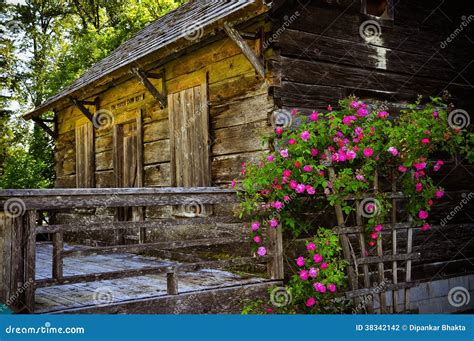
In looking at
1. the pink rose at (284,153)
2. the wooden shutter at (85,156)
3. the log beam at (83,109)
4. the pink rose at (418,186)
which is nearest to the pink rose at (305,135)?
the pink rose at (284,153)

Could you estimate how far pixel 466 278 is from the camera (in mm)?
8250

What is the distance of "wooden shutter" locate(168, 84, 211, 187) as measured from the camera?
7.32 meters

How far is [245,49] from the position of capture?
607 cm

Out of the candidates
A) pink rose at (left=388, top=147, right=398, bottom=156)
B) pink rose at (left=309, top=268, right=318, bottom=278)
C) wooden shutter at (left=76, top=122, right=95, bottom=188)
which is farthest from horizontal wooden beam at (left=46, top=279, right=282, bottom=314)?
wooden shutter at (left=76, top=122, right=95, bottom=188)

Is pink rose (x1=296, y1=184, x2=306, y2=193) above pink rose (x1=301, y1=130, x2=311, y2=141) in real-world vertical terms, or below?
below

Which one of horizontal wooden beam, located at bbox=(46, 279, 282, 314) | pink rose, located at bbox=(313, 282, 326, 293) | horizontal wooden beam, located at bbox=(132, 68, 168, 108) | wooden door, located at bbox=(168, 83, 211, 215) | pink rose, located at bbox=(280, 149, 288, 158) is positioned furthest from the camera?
horizontal wooden beam, located at bbox=(132, 68, 168, 108)

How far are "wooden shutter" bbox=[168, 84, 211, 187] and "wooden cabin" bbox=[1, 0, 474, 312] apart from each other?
18mm

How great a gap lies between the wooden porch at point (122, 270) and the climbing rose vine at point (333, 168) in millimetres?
321

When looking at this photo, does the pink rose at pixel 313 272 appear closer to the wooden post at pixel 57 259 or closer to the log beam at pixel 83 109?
the wooden post at pixel 57 259

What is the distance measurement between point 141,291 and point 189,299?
59 cm

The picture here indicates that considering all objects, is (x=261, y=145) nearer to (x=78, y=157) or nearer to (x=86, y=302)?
(x=86, y=302)

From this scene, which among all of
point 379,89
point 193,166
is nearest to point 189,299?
point 193,166

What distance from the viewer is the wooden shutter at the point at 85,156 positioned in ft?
35.8

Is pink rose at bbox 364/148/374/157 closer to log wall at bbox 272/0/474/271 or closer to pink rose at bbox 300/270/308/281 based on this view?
log wall at bbox 272/0/474/271
